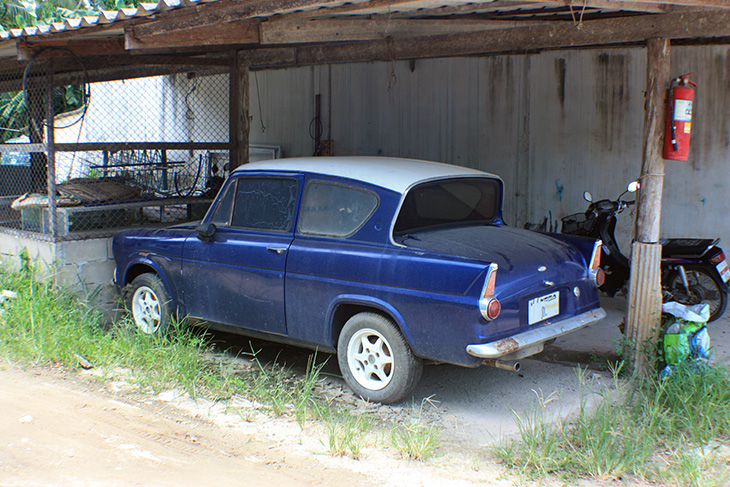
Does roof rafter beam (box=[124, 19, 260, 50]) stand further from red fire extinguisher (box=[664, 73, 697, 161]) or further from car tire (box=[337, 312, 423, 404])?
red fire extinguisher (box=[664, 73, 697, 161])

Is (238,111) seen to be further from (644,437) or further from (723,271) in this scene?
(644,437)

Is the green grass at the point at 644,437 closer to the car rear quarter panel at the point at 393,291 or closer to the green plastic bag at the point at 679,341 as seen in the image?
the green plastic bag at the point at 679,341

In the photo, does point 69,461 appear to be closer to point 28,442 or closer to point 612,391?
point 28,442

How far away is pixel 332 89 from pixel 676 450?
24.6 ft

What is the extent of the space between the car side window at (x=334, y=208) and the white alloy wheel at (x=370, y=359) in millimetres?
744

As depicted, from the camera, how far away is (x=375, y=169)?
5059 mm

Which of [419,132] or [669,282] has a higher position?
[419,132]

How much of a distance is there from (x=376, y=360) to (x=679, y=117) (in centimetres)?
277

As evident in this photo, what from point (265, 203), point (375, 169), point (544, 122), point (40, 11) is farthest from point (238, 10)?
point (40, 11)

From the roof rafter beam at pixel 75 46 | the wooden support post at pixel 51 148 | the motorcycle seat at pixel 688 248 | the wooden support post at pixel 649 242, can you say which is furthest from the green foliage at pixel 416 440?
the roof rafter beam at pixel 75 46

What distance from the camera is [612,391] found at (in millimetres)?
5039

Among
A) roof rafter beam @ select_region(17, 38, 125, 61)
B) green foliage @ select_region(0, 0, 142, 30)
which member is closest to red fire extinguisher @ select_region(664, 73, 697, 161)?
roof rafter beam @ select_region(17, 38, 125, 61)

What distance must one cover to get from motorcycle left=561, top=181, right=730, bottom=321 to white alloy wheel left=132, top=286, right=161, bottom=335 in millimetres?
4366

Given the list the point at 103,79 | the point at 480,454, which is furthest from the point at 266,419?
the point at 103,79
